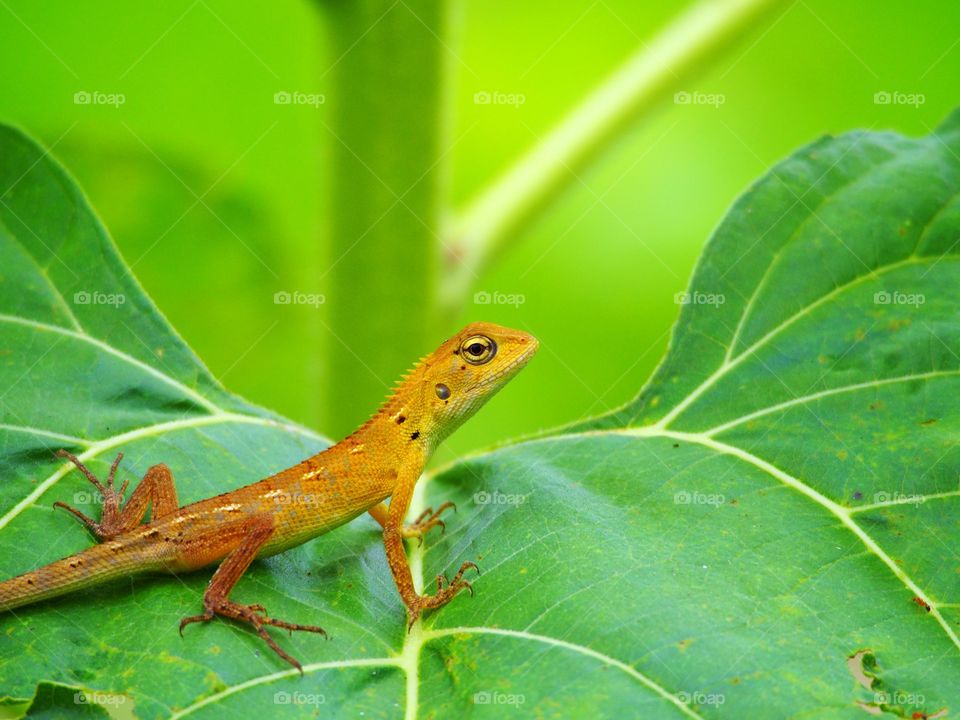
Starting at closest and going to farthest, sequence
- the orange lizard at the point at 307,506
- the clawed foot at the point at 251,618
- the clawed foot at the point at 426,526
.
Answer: the clawed foot at the point at 251,618 < the orange lizard at the point at 307,506 < the clawed foot at the point at 426,526

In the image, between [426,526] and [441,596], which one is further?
[426,526]

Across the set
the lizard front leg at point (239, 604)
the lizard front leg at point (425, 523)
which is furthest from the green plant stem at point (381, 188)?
the lizard front leg at point (239, 604)

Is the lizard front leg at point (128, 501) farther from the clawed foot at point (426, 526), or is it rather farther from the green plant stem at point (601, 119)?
the green plant stem at point (601, 119)

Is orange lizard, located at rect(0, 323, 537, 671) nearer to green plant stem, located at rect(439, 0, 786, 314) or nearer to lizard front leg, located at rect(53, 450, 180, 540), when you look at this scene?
lizard front leg, located at rect(53, 450, 180, 540)

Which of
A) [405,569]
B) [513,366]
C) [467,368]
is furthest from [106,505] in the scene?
[513,366]

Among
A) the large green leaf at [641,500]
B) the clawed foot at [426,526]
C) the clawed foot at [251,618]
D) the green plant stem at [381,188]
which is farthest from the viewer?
the clawed foot at [426,526]

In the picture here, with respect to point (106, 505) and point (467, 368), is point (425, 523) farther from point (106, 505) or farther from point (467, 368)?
point (106, 505)

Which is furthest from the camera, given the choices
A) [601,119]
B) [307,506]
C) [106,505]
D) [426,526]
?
[601,119]

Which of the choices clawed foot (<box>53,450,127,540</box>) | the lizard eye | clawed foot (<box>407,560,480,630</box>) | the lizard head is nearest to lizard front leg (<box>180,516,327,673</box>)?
clawed foot (<box>407,560,480,630</box>)
